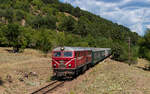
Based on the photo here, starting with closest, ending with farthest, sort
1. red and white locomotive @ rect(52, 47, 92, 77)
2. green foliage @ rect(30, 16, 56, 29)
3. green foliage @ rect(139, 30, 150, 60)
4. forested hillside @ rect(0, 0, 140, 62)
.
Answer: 1. red and white locomotive @ rect(52, 47, 92, 77)
2. green foliage @ rect(139, 30, 150, 60)
3. forested hillside @ rect(0, 0, 140, 62)
4. green foliage @ rect(30, 16, 56, 29)

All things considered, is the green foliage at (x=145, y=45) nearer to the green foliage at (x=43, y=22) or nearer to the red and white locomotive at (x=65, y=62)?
the red and white locomotive at (x=65, y=62)

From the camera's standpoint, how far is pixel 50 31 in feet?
252

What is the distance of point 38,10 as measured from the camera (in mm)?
163125

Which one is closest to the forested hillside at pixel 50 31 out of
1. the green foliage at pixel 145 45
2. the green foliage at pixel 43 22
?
the green foliage at pixel 43 22

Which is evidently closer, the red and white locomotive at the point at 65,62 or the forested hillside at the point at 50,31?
the red and white locomotive at the point at 65,62

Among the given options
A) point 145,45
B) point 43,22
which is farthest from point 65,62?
point 43,22

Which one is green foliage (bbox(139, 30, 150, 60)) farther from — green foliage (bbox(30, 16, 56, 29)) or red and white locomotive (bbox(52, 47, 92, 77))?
green foliage (bbox(30, 16, 56, 29))

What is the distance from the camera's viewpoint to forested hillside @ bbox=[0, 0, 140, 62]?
53.1 meters

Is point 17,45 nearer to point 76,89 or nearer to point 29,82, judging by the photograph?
point 29,82

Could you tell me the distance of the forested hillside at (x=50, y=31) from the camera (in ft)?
174

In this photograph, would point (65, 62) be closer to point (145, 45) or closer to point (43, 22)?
point (145, 45)

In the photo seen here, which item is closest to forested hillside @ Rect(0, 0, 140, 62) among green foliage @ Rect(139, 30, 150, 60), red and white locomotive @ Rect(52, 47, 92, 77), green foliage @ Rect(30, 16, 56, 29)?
green foliage @ Rect(30, 16, 56, 29)

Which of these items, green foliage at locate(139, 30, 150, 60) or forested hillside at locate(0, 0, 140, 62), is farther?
forested hillside at locate(0, 0, 140, 62)

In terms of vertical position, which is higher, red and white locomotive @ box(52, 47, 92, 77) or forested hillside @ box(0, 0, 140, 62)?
forested hillside @ box(0, 0, 140, 62)
